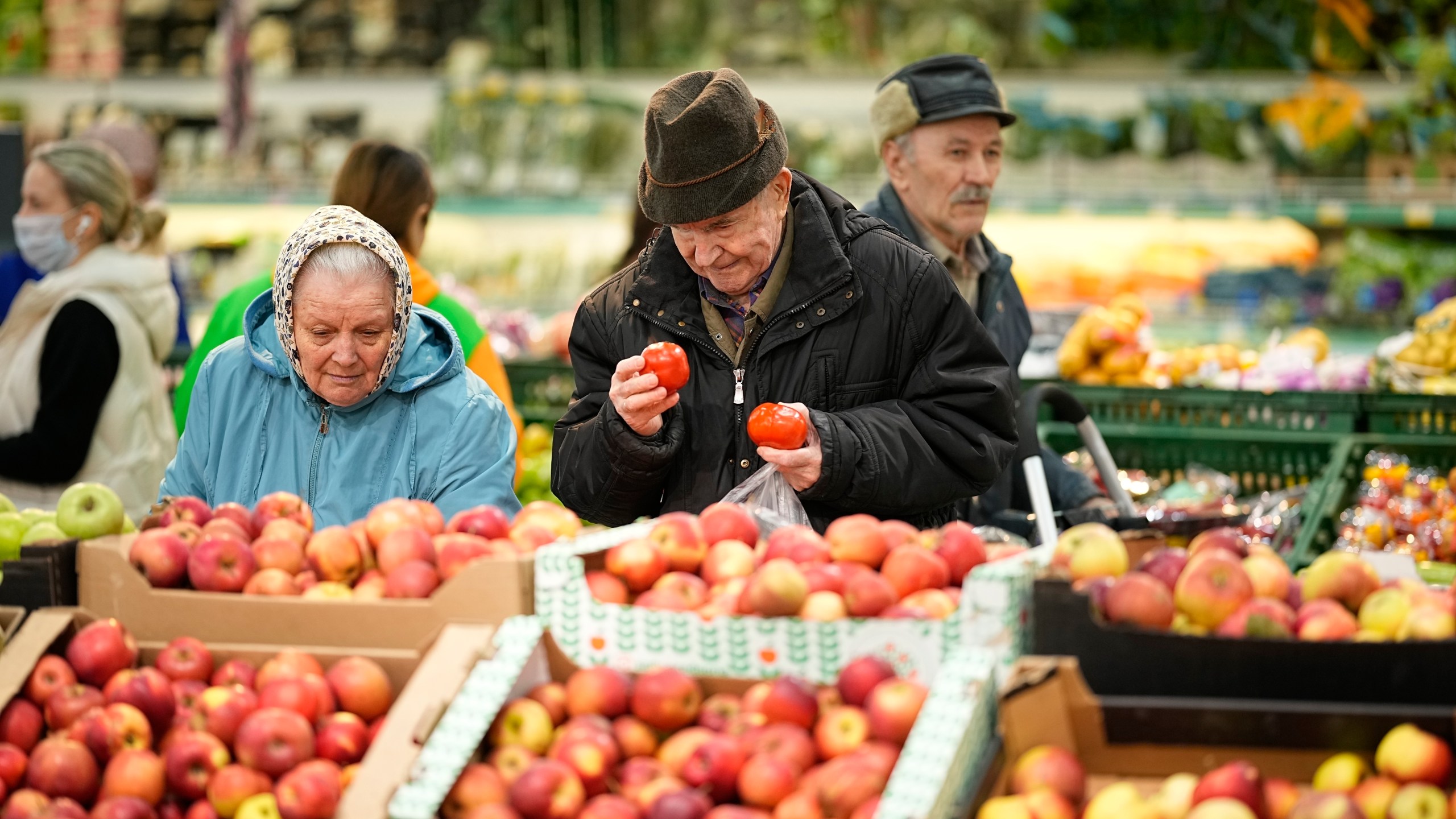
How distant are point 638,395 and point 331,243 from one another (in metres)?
0.69

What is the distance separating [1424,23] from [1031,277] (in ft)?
6.22

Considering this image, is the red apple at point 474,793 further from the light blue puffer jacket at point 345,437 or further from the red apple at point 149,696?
the light blue puffer jacket at point 345,437

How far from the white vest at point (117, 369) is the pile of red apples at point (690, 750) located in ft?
9.67

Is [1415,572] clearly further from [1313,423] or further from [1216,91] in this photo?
[1216,91]

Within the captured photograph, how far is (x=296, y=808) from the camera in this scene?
1.70 meters

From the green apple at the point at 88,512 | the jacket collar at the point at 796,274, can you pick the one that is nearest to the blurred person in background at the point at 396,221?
the jacket collar at the point at 796,274

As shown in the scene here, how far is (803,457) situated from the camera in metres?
2.56

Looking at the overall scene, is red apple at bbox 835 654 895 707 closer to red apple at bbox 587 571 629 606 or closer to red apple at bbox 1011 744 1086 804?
red apple at bbox 1011 744 1086 804

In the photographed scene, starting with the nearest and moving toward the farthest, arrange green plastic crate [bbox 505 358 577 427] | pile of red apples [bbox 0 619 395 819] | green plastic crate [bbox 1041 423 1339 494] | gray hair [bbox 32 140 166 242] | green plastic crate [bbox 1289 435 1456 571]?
pile of red apples [bbox 0 619 395 819]
green plastic crate [bbox 1289 435 1456 571]
green plastic crate [bbox 1041 423 1339 494]
gray hair [bbox 32 140 166 242]
green plastic crate [bbox 505 358 577 427]

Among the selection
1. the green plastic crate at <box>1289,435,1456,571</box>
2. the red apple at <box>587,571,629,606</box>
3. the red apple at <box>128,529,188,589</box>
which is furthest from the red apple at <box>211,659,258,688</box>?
the green plastic crate at <box>1289,435,1456,571</box>

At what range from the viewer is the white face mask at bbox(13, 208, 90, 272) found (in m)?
4.47

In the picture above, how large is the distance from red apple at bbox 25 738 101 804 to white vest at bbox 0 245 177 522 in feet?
8.74

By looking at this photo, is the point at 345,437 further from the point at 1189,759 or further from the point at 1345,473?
the point at 1345,473

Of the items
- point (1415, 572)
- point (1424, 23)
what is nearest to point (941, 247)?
point (1415, 572)
